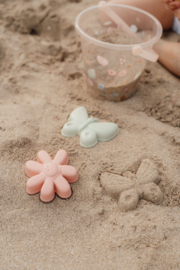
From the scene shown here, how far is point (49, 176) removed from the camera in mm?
946

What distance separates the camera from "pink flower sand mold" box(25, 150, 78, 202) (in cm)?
92

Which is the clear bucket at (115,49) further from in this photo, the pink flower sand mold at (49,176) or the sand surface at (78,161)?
the pink flower sand mold at (49,176)

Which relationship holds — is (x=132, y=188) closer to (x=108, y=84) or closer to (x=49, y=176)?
(x=49, y=176)

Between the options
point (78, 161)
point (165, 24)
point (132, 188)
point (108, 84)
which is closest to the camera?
point (132, 188)

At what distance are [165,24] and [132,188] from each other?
4.14ft

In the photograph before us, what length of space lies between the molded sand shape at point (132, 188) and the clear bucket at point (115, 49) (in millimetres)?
515

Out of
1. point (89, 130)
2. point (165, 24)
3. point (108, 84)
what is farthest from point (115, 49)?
point (165, 24)

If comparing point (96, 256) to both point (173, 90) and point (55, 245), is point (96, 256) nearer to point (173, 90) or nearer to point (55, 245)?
point (55, 245)

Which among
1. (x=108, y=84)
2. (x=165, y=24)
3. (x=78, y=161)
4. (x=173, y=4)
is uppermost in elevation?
(x=173, y=4)

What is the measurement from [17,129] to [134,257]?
2.37ft

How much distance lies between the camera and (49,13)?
181 centimetres

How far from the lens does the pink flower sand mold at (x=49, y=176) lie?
0.92 meters

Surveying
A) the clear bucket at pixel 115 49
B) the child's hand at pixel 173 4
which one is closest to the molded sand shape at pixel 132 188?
the clear bucket at pixel 115 49

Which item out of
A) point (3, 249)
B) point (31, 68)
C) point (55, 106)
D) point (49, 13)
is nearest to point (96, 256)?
point (3, 249)
